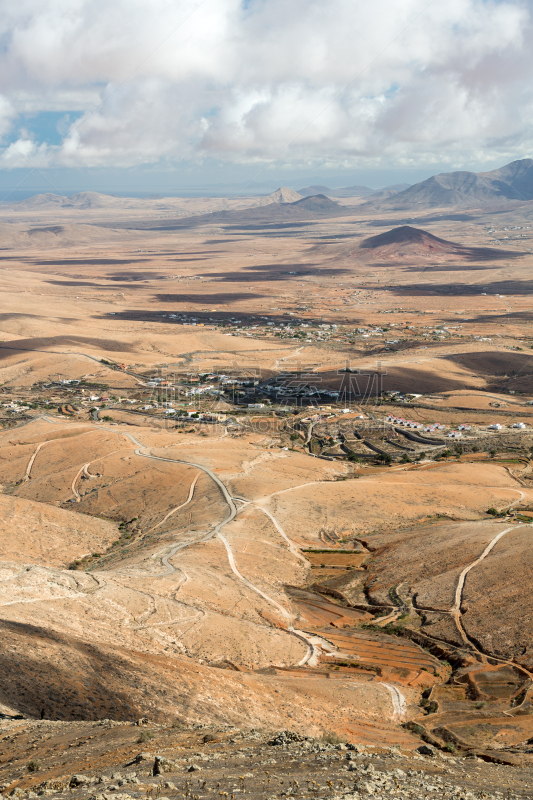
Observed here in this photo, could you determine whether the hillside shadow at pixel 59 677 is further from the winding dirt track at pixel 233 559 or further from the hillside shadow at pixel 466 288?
the hillside shadow at pixel 466 288

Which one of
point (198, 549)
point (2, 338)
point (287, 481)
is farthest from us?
point (2, 338)

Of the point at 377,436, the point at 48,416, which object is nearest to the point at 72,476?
the point at 48,416

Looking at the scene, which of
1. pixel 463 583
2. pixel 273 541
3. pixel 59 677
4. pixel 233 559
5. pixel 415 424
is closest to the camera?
pixel 59 677

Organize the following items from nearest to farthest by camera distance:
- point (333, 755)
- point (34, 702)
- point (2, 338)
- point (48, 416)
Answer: point (333, 755), point (34, 702), point (48, 416), point (2, 338)

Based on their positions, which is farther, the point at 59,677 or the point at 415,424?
Result: the point at 415,424

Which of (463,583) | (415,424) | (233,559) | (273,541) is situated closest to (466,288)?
(415,424)

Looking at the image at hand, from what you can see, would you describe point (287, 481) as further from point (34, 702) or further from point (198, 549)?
point (34, 702)

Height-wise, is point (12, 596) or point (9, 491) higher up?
point (12, 596)

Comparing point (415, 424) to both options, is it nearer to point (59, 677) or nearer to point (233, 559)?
point (233, 559)

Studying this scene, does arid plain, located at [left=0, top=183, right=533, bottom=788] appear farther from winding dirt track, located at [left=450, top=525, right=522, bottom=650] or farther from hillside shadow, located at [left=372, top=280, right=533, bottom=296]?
hillside shadow, located at [left=372, top=280, right=533, bottom=296]

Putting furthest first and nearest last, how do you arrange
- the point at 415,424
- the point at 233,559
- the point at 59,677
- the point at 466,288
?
the point at 466,288 < the point at 415,424 < the point at 233,559 < the point at 59,677
